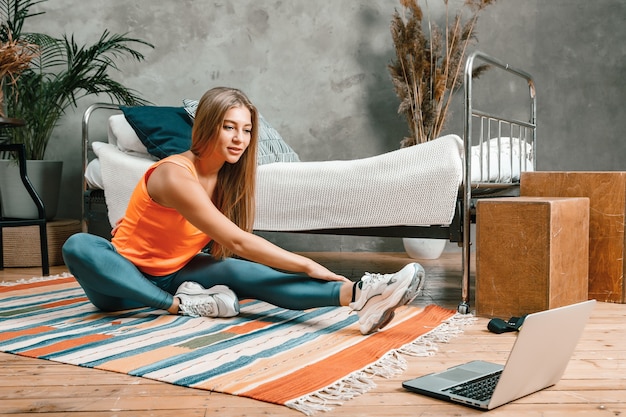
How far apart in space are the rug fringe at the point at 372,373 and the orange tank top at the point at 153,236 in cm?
81

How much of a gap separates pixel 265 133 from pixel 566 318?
2.19 metres

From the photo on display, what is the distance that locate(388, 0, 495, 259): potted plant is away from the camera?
3.79 meters

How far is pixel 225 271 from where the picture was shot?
86.4 inches

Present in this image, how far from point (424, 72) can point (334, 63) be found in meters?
0.60

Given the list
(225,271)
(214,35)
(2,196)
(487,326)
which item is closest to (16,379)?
(225,271)

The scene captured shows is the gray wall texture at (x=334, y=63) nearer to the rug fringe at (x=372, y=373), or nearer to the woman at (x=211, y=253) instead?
the woman at (x=211, y=253)

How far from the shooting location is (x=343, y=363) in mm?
Answer: 1646

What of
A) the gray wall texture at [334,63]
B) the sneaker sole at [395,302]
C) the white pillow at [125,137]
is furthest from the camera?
the gray wall texture at [334,63]

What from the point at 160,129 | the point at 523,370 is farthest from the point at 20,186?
the point at 523,370

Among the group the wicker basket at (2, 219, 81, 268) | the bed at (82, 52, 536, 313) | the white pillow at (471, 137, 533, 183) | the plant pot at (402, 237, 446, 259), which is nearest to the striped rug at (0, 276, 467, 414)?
the bed at (82, 52, 536, 313)

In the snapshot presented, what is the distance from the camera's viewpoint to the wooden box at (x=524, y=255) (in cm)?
212

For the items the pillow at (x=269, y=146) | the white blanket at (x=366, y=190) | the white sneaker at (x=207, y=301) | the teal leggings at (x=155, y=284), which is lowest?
the white sneaker at (x=207, y=301)

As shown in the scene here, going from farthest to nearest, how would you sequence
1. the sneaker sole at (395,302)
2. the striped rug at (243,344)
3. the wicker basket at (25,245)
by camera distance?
the wicker basket at (25,245)
the sneaker sole at (395,302)
the striped rug at (243,344)

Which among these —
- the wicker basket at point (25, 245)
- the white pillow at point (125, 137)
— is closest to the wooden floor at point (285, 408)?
the white pillow at point (125, 137)
